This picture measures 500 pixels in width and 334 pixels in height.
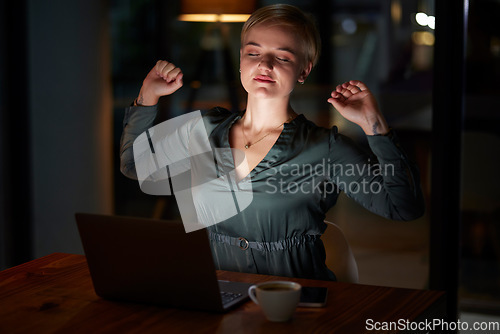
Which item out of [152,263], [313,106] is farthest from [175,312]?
[313,106]

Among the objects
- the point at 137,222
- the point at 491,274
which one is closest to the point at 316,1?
the point at 491,274

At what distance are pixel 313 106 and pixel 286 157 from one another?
1022mm

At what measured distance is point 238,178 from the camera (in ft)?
6.25

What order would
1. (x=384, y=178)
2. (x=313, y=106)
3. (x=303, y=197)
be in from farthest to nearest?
(x=313, y=106) → (x=303, y=197) → (x=384, y=178)

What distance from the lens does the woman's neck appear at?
1936 millimetres

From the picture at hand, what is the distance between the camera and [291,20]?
76.5 inches

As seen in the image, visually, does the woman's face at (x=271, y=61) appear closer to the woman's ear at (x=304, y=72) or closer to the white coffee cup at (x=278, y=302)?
the woman's ear at (x=304, y=72)

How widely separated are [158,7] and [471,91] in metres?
1.66

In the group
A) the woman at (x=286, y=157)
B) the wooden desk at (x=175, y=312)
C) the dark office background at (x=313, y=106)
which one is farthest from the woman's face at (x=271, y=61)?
the dark office background at (x=313, y=106)

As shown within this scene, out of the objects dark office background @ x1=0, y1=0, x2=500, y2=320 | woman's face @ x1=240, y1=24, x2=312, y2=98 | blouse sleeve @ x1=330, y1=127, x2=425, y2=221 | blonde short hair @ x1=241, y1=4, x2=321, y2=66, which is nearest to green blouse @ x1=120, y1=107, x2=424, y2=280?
blouse sleeve @ x1=330, y1=127, x2=425, y2=221

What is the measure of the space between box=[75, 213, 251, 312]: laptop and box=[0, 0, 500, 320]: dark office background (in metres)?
1.62

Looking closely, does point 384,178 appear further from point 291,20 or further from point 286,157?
point 291,20

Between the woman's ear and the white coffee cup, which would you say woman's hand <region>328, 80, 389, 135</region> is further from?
the white coffee cup

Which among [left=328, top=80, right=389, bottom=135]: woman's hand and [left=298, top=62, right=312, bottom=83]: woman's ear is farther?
[left=298, top=62, right=312, bottom=83]: woman's ear
